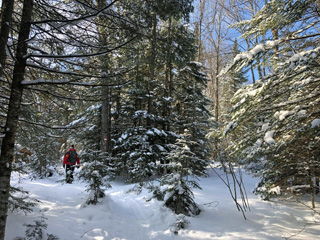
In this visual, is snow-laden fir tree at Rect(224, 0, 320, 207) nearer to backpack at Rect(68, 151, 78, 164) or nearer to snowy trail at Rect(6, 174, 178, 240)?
snowy trail at Rect(6, 174, 178, 240)

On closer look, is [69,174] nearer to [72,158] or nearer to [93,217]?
[72,158]

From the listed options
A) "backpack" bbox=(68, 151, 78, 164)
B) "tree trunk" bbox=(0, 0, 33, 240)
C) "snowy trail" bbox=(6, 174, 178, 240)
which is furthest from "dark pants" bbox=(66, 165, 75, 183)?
"tree trunk" bbox=(0, 0, 33, 240)

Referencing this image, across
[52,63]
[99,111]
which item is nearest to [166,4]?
[52,63]

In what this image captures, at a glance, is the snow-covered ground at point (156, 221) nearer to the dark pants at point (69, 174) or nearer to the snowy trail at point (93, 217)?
the snowy trail at point (93, 217)

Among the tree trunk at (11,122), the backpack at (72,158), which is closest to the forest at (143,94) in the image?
the tree trunk at (11,122)

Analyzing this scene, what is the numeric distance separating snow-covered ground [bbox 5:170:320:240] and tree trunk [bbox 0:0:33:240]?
1.48 meters

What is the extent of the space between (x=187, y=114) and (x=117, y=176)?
655 cm

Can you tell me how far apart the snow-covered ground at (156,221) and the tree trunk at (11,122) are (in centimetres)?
148

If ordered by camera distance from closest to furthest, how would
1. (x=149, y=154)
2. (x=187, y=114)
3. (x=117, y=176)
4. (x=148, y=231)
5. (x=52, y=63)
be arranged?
(x=52, y=63) < (x=148, y=231) < (x=149, y=154) < (x=117, y=176) < (x=187, y=114)

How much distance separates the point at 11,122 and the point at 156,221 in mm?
4249

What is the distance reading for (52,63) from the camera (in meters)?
3.91

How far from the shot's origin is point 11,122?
288 cm

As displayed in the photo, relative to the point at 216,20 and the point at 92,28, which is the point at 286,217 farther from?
the point at 216,20

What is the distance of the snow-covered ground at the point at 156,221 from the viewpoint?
441cm
